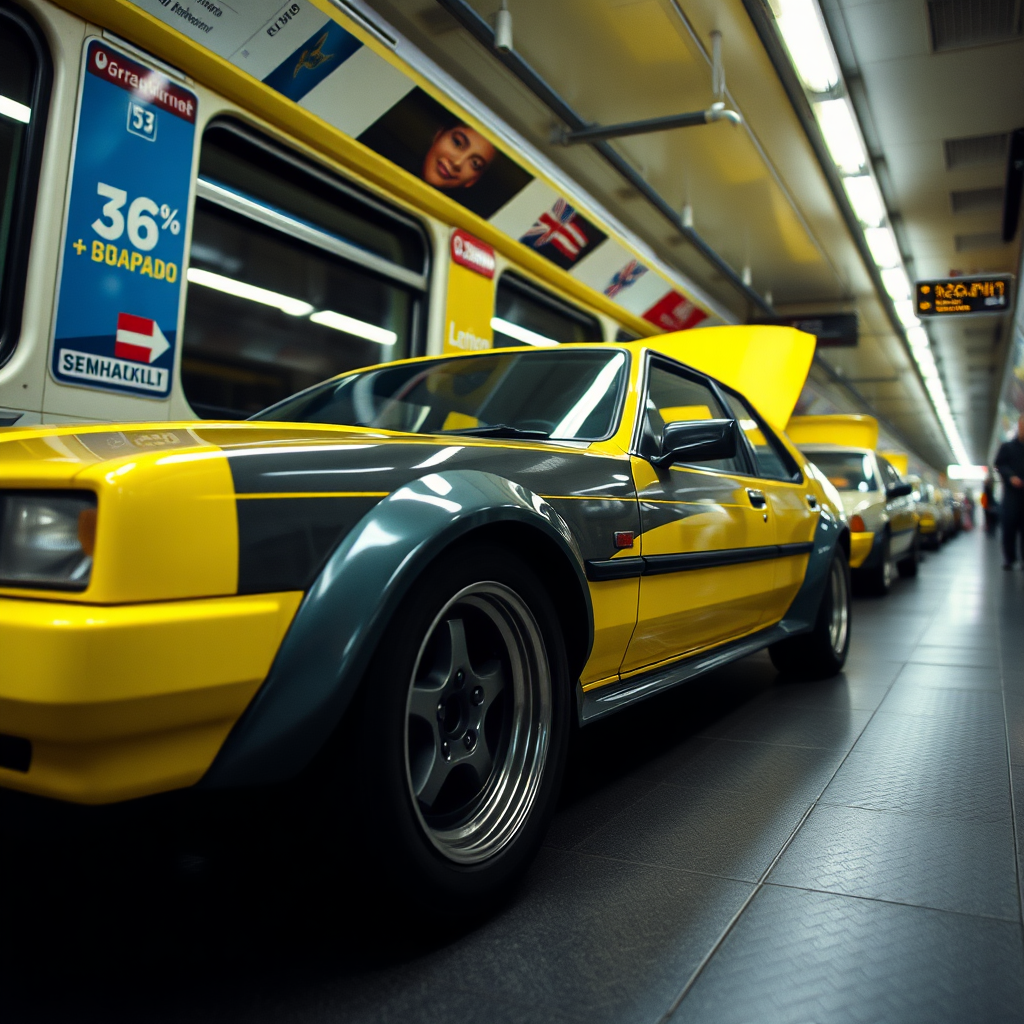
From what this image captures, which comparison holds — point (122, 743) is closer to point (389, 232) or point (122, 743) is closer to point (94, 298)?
point (94, 298)

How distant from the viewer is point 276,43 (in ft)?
13.8

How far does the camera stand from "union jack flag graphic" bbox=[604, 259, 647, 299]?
845cm

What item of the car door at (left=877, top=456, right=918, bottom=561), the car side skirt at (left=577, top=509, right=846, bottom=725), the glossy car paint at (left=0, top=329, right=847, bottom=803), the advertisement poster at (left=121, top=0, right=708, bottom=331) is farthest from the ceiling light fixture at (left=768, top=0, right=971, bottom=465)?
the glossy car paint at (left=0, top=329, right=847, bottom=803)

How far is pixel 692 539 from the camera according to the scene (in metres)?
2.52

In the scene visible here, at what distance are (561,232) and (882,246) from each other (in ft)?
17.2

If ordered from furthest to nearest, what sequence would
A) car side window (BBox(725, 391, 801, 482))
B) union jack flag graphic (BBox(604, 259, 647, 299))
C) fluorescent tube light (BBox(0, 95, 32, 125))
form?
union jack flag graphic (BBox(604, 259, 647, 299)) < car side window (BBox(725, 391, 801, 482)) < fluorescent tube light (BBox(0, 95, 32, 125))

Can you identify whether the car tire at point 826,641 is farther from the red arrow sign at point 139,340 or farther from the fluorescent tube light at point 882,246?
the fluorescent tube light at point 882,246

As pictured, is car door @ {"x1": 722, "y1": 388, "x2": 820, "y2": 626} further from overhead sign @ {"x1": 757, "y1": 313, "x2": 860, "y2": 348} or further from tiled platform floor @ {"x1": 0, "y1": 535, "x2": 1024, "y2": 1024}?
overhead sign @ {"x1": 757, "y1": 313, "x2": 860, "y2": 348}

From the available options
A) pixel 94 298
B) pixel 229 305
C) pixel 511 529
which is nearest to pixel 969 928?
pixel 511 529

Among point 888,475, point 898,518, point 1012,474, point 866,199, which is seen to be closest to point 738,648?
point 898,518

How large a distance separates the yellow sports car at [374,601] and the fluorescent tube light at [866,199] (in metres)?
7.10

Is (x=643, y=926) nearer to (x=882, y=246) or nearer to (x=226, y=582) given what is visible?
(x=226, y=582)

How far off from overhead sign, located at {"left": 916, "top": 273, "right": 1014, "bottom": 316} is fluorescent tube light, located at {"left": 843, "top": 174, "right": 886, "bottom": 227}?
1.62m

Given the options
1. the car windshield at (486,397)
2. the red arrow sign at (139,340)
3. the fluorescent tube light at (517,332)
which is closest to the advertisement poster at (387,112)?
the fluorescent tube light at (517,332)
